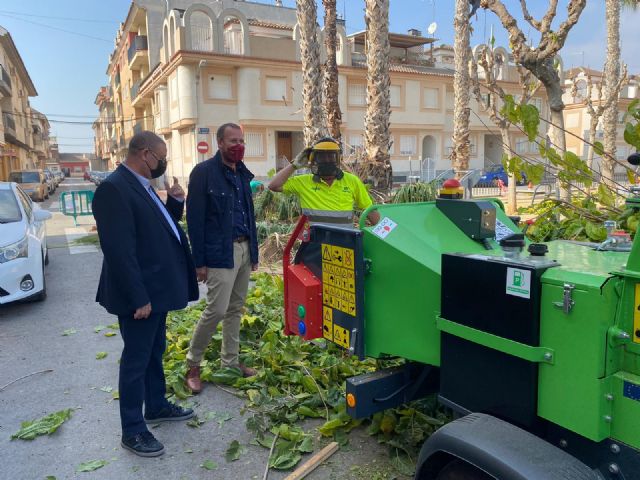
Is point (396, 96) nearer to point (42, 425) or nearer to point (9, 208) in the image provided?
point (9, 208)

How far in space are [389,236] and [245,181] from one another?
184 centimetres

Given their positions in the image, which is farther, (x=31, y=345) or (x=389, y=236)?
(x=31, y=345)

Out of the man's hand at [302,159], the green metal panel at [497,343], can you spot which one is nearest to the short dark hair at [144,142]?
the man's hand at [302,159]

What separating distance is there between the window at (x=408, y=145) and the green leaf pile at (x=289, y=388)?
2968cm

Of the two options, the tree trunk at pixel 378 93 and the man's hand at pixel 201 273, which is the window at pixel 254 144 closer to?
the tree trunk at pixel 378 93

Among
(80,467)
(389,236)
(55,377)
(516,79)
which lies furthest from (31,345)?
(516,79)

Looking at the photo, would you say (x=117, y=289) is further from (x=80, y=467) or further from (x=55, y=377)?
(x=55, y=377)

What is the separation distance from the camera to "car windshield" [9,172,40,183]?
29.8 metres

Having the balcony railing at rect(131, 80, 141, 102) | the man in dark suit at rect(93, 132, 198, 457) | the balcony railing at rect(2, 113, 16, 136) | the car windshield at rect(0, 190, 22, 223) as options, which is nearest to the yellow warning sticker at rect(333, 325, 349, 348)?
the man in dark suit at rect(93, 132, 198, 457)

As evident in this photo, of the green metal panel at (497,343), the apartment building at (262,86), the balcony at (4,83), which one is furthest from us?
the balcony at (4,83)

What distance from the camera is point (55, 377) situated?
464cm

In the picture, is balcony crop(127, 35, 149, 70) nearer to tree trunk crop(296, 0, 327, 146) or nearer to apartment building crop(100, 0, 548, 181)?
apartment building crop(100, 0, 548, 181)

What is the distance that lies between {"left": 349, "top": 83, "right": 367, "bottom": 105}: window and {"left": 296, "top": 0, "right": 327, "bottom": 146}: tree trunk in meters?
19.4

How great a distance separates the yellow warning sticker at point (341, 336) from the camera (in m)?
3.00
